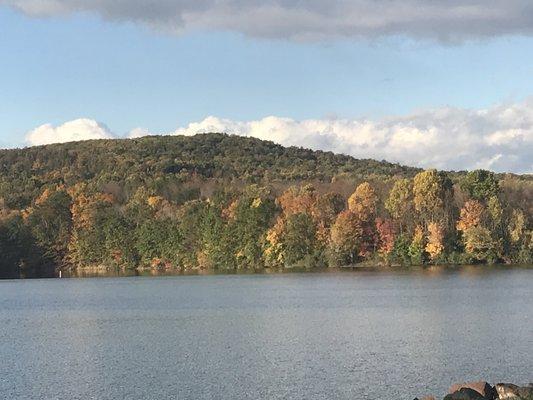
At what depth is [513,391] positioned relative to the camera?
87.1ft

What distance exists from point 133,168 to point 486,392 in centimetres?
14772

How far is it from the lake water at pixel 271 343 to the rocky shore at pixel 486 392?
2.53 m

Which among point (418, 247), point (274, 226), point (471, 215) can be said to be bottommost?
point (418, 247)

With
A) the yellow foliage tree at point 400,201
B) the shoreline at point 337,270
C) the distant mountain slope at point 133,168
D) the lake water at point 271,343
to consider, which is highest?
the distant mountain slope at point 133,168

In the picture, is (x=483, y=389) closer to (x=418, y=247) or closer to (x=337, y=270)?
(x=337, y=270)

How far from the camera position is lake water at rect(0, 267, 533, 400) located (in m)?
31.5

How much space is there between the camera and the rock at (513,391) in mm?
25905

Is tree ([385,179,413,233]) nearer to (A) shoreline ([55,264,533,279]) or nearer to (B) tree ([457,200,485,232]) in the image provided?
(A) shoreline ([55,264,533,279])

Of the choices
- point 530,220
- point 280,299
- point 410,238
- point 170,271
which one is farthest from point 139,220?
point 280,299

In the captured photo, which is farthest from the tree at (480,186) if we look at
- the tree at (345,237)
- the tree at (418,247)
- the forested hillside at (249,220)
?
the tree at (345,237)

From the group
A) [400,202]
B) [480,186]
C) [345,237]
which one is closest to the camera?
[480,186]

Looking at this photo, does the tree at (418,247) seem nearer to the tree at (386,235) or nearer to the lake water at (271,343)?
the tree at (386,235)

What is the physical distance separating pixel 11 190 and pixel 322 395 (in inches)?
5018

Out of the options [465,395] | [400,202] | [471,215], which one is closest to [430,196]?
[400,202]
